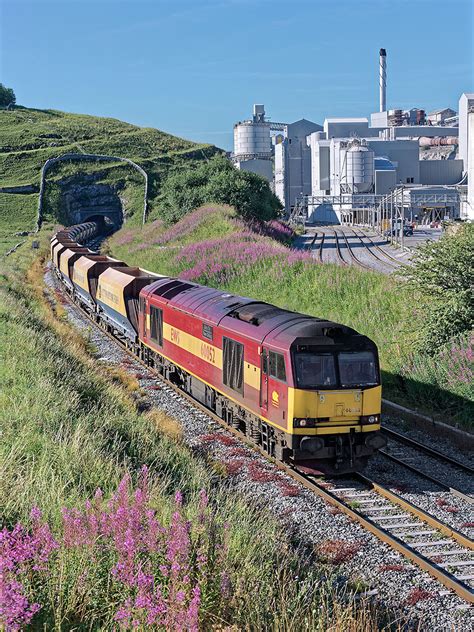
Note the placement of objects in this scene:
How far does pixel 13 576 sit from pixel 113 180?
9925 centimetres

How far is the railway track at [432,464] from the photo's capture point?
13989 millimetres

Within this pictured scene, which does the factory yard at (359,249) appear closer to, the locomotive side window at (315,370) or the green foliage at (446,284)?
the green foliage at (446,284)

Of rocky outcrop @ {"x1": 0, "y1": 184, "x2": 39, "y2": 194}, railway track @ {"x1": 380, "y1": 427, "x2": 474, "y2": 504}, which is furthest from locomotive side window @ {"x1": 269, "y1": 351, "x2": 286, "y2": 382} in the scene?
rocky outcrop @ {"x1": 0, "y1": 184, "x2": 39, "y2": 194}

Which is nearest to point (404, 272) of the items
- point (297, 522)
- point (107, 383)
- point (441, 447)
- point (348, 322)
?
point (348, 322)

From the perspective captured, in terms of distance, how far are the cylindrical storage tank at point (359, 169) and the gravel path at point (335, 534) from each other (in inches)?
3397

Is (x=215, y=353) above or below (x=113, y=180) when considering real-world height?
below

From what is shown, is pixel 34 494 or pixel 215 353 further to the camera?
pixel 215 353

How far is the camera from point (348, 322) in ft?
83.1

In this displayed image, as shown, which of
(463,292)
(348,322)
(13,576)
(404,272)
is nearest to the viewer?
(13,576)

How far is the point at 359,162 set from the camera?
100250 mm

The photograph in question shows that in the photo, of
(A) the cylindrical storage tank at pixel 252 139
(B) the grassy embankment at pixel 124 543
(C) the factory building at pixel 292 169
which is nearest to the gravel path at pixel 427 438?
(B) the grassy embankment at pixel 124 543

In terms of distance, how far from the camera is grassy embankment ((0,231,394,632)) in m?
6.36

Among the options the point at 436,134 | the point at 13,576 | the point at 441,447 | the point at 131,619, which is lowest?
the point at 441,447

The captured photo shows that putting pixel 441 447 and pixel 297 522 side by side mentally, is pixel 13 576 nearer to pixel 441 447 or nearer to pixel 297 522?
pixel 297 522
